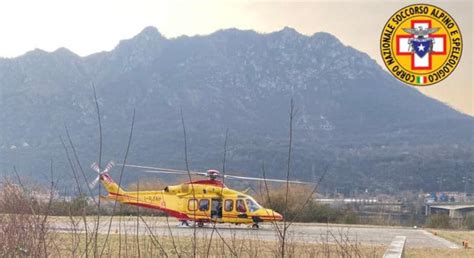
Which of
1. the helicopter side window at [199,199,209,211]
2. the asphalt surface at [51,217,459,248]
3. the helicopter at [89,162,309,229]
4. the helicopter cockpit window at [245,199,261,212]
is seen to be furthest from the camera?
the helicopter cockpit window at [245,199,261,212]

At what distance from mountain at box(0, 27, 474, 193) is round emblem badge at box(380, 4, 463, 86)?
1172 inches

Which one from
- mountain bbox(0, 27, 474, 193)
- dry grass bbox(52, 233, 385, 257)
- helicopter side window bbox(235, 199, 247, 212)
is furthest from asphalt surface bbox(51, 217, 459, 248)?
mountain bbox(0, 27, 474, 193)

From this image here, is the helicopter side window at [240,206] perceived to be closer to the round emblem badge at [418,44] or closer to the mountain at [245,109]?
the round emblem badge at [418,44]

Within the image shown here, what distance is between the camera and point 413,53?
7.78m

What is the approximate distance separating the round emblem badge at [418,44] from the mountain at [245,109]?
2977 centimetres

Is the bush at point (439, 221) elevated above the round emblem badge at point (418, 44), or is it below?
below

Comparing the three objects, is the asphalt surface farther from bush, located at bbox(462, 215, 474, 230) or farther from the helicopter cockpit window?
bush, located at bbox(462, 215, 474, 230)

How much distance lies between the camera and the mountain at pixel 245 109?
50.1 metres

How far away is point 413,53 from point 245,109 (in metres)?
62.1

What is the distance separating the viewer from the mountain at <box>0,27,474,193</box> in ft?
164

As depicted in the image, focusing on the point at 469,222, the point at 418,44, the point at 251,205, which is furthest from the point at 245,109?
the point at 418,44

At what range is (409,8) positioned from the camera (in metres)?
7.70

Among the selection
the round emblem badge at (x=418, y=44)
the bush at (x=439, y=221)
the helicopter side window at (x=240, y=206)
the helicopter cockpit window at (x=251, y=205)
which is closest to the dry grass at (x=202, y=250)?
the round emblem badge at (x=418, y=44)

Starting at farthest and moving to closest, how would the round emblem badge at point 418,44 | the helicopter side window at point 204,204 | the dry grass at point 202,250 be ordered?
the helicopter side window at point 204,204, the round emblem badge at point 418,44, the dry grass at point 202,250
